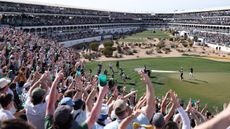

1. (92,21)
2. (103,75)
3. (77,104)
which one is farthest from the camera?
(92,21)

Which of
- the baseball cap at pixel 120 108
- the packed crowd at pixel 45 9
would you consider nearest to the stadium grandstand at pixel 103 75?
the baseball cap at pixel 120 108

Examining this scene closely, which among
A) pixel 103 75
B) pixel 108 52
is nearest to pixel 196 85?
pixel 108 52

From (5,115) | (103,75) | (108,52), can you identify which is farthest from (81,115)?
(108,52)

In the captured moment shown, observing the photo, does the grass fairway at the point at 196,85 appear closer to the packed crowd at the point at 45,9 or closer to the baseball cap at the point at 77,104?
the baseball cap at the point at 77,104

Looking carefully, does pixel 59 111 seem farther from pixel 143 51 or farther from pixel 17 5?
pixel 17 5

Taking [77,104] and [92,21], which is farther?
[92,21]

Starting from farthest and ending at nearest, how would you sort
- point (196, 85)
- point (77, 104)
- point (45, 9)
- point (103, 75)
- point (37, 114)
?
point (45, 9)
point (196, 85)
point (37, 114)
point (77, 104)
point (103, 75)

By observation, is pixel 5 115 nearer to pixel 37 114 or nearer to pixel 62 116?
pixel 37 114

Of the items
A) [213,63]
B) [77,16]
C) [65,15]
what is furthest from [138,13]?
[213,63]

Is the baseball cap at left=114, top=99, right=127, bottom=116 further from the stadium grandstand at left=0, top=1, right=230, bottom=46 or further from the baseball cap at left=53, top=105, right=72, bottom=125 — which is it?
the stadium grandstand at left=0, top=1, right=230, bottom=46

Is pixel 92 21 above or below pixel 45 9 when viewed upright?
below

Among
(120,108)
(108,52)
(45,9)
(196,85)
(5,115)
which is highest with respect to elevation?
(45,9)

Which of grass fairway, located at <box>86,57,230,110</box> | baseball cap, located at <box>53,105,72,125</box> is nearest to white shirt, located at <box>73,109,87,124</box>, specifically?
baseball cap, located at <box>53,105,72,125</box>

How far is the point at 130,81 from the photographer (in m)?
38.2
